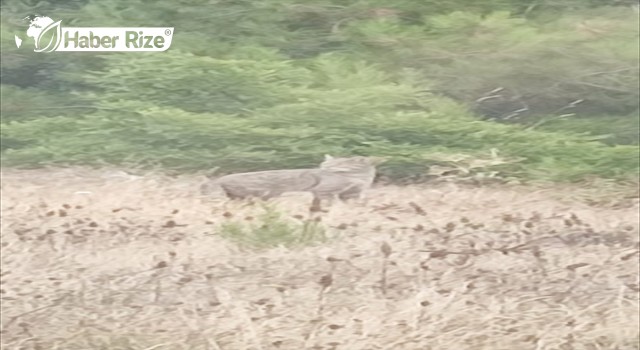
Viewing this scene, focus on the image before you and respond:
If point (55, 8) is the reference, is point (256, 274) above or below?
below

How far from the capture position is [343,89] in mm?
845

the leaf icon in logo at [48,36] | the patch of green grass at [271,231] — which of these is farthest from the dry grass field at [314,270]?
the leaf icon in logo at [48,36]

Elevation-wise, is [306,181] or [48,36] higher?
[48,36]

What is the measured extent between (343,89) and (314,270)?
22 cm

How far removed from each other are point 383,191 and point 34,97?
1.47 ft

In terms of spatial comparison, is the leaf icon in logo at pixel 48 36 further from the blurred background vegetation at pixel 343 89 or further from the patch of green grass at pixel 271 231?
the patch of green grass at pixel 271 231

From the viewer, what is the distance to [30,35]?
847 millimetres

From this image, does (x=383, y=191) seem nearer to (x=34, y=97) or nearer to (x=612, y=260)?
(x=612, y=260)

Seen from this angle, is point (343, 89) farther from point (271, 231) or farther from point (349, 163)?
point (271, 231)

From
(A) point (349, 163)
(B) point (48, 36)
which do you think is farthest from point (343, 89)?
(B) point (48, 36)

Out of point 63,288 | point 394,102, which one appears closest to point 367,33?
point 394,102

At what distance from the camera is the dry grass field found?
2.64ft

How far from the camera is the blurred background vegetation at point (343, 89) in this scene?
33.2 inches

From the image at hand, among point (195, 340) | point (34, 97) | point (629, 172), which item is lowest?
point (195, 340)
